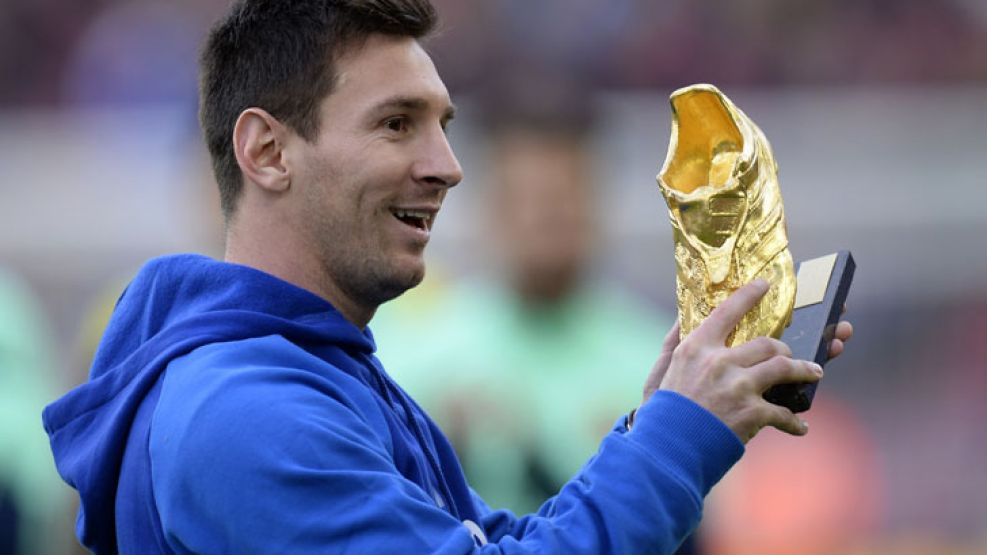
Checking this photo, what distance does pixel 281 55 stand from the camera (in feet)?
7.79

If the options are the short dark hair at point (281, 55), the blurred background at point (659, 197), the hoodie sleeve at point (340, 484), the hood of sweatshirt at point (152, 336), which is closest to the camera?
the hoodie sleeve at point (340, 484)

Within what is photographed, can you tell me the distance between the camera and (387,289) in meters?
2.33

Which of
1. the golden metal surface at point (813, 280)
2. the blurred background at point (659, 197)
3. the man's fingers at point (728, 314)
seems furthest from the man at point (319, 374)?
the blurred background at point (659, 197)

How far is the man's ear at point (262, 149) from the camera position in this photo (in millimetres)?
2354

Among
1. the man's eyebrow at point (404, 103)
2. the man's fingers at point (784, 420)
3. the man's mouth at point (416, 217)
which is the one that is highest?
the man's eyebrow at point (404, 103)

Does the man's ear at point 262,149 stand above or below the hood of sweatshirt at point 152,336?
above

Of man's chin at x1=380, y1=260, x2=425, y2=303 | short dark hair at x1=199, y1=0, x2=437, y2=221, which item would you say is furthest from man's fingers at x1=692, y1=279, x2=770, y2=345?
short dark hair at x1=199, y1=0, x2=437, y2=221

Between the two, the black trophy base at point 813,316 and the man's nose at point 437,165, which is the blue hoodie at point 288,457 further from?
the man's nose at point 437,165

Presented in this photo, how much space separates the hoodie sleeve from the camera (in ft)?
6.52

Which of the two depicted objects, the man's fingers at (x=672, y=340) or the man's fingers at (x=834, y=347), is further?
the man's fingers at (x=672, y=340)

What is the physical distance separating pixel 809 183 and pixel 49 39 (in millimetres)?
4107

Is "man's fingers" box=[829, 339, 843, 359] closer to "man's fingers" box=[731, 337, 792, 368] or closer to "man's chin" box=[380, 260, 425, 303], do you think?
"man's fingers" box=[731, 337, 792, 368]

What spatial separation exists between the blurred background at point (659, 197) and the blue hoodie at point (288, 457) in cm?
212

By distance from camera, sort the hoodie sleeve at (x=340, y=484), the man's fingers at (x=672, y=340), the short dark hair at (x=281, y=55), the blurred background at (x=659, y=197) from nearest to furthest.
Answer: the hoodie sleeve at (x=340, y=484)
the short dark hair at (x=281, y=55)
the man's fingers at (x=672, y=340)
the blurred background at (x=659, y=197)
